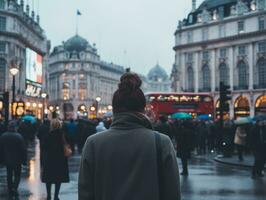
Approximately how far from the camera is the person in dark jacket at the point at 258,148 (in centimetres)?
1834

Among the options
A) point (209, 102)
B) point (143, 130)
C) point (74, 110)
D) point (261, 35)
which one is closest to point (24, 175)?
point (143, 130)

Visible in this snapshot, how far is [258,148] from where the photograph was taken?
18.5 meters

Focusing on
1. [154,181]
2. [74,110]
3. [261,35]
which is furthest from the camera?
[74,110]

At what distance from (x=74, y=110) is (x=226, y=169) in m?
128

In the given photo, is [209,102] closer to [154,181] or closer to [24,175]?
[24,175]

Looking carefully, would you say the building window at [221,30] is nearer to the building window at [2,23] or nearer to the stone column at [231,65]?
the stone column at [231,65]

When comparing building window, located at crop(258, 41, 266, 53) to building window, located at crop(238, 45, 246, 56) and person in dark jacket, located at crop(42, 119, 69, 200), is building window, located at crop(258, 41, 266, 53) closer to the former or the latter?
building window, located at crop(238, 45, 246, 56)

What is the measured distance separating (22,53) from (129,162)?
278 ft

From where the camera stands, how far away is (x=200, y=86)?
83500 mm

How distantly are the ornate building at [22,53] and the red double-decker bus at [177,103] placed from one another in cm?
3123

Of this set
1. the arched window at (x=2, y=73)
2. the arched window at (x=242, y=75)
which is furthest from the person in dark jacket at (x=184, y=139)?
the arched window at (x=2, y=73)

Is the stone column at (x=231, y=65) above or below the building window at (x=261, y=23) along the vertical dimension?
below

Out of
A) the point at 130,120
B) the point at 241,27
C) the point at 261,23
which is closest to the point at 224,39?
the point at 241,27

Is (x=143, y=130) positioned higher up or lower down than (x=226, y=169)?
higher up
